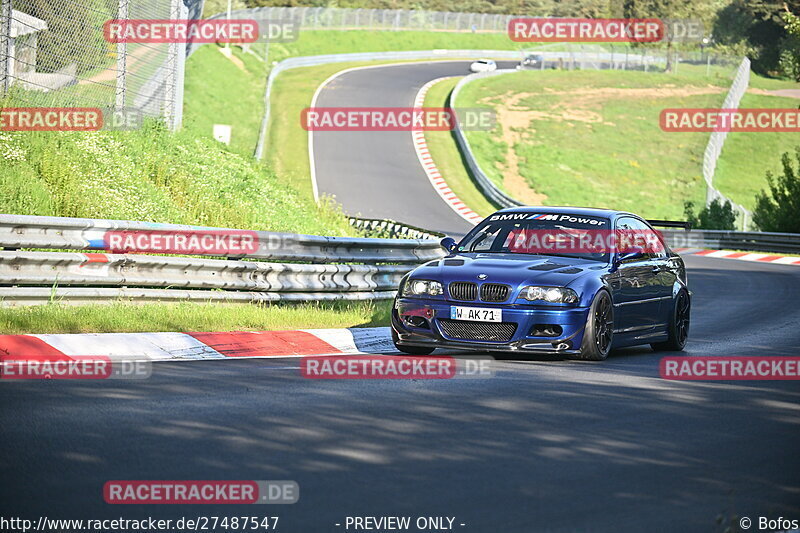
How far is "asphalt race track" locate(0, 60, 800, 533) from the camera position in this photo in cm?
544

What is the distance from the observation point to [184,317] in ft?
39.8

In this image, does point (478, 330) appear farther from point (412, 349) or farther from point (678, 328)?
point (678, 328)

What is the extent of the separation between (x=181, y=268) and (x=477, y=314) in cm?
332

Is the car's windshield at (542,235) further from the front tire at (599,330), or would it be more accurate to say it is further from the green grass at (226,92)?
the green grass at (226,92)

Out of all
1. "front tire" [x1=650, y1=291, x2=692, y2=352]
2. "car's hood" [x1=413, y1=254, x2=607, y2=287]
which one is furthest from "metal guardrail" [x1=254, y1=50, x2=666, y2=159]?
"car's hood" [x1=413, y1=254, x2=607, y2=287]

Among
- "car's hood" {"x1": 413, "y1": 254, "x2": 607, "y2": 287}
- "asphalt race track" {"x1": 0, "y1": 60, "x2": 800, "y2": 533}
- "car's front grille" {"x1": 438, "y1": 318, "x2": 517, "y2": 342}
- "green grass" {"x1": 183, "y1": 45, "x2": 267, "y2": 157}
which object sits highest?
"green grass" {"x1": 183, "y1": 45, "x2": 267, "y2": 157}

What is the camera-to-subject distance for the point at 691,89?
8050cm

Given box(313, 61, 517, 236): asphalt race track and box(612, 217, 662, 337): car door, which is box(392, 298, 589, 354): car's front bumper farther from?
box(313, 61, 517, 236): asphalt race track

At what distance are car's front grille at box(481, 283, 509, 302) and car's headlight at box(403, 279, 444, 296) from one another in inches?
17.1

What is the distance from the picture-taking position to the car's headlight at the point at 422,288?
1173 centimetres

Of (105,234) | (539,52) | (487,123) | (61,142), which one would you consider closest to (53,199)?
(61,142)

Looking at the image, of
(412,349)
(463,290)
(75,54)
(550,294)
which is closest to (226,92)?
(75,54)

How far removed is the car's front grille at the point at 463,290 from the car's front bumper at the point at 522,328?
77 millimetres

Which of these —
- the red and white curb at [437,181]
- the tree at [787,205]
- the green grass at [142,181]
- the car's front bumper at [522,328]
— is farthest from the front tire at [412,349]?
the red and white curb at [437,181]
